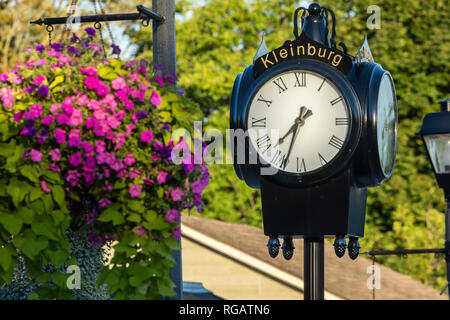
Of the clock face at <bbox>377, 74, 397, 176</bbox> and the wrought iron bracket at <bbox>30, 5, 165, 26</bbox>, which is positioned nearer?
the clock face at <bbox>377, 74, 397, 176</bbox>

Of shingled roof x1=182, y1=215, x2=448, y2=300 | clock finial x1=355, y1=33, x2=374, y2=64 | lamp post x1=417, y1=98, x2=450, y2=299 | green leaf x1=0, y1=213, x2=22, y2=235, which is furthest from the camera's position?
shingled roof x1=182, y1=215, x2=448, y2=300

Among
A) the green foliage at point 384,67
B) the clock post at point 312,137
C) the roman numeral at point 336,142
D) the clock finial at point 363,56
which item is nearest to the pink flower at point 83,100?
the clock post at point 312,137

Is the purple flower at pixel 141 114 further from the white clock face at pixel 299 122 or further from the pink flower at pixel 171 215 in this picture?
the white clock face at pixel 299 122

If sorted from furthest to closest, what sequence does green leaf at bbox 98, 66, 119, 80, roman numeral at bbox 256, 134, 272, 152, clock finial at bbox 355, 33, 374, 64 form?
clock finial at bbox 355, 33, 374, 64 → roman numeral at bbox 256, 134, 272, 152 → green leaf at bbox 98, 66, 119, 80

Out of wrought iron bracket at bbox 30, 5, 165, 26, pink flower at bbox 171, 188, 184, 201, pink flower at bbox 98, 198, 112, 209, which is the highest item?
wrought iron bracket at bbox 30, 5, 165, 26

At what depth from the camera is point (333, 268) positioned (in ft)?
56.0

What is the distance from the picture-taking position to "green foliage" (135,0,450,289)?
85.1ft

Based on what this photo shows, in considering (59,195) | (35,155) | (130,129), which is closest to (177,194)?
(130,129)

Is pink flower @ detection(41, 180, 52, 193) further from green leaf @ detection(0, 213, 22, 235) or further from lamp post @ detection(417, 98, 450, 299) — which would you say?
lamp post @ detection(417, 98, 450, 299)

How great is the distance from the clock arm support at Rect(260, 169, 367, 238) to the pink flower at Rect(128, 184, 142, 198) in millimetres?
1149

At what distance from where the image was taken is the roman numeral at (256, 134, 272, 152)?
4.38m

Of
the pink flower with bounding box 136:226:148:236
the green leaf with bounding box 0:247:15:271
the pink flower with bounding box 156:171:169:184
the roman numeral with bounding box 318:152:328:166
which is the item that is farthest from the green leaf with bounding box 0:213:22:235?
the roman numeral with bounding box 318:152:328:166

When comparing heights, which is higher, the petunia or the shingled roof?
the petunia

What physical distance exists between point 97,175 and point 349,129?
1418 millimetres
